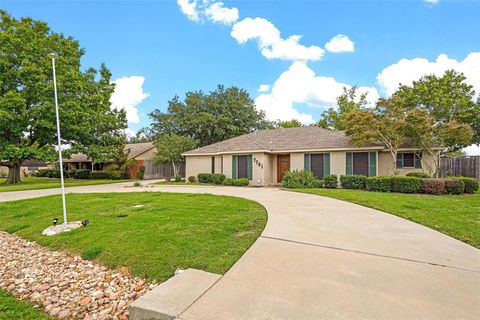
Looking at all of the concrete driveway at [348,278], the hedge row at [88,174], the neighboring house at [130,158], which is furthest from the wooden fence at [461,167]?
the hedge row at [88,174]

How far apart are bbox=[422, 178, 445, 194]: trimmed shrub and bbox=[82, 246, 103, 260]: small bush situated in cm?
1258

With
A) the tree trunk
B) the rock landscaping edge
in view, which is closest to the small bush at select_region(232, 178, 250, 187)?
the rock landscaping edge

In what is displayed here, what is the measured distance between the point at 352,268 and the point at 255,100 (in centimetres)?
2982

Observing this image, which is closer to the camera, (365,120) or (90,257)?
(90,257)

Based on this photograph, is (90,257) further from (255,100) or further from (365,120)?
(255,100)

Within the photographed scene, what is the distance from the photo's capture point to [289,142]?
18375mm

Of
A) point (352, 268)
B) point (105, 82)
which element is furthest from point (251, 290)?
point (105, 82)

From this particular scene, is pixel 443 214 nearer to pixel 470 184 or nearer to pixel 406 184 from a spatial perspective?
pixel 406 184

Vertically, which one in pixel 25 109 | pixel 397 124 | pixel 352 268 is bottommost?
pixel 352 268

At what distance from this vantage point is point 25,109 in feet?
57.4

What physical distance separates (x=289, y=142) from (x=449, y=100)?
12377mm

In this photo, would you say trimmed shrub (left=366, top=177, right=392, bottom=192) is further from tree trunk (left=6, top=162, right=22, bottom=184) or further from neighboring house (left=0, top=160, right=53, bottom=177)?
neighboring house (left=0, top=160, right=53, bottom=177)

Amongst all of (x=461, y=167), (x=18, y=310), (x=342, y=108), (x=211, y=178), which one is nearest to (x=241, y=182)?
(x=211, y=178)

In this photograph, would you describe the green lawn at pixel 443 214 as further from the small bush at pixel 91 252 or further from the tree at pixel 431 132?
the small bush at pixel 91 252
